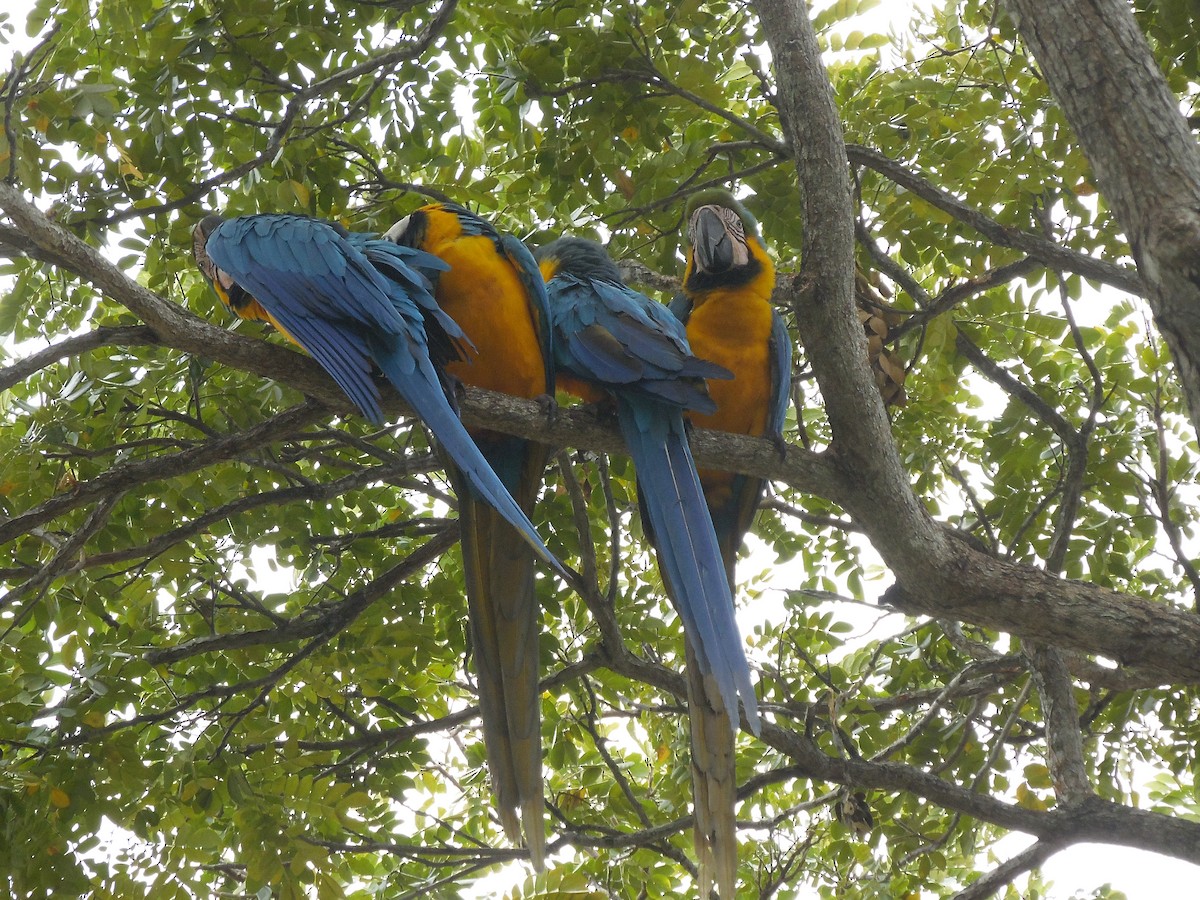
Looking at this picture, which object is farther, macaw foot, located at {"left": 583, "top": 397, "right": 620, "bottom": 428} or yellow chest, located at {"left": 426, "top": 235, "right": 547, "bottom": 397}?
yellow chest, located at {"left": 426, "top": 235, "right": 547, "bottom": 397}

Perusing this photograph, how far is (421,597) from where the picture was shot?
3.37 meters

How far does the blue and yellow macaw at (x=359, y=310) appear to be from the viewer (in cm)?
217

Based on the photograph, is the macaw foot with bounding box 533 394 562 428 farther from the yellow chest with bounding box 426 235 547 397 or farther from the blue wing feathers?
the yellow chest with bounding box 426 235 547 397

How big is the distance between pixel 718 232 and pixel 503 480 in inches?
41.6

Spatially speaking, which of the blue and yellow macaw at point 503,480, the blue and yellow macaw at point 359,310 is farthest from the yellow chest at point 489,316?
the blue and yellow macaw at point 359,310

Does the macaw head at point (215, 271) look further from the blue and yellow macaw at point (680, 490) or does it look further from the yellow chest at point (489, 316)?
the blue and yellow macaw at point (680, 490)

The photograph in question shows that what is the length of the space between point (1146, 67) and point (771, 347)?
1.45 meters

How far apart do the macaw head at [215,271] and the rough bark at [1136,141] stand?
1.99 m

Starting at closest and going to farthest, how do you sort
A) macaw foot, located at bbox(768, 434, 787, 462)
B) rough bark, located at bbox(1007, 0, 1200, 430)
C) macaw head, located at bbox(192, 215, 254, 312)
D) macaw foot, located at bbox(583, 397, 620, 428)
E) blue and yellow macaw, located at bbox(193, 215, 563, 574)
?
rough bark, located at bbox(1007, 0, 1200, 430) < blue and yellow macaw, located at bbox(193, 215, 563, 574) < macaw foot, located at bbox(768, 434, 787, 462) < macaw foot, located at bbox(583, 397, 620, 428) < macaw head, located at bbox(192, 215, 254, 312)

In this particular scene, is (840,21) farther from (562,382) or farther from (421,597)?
(421,597)

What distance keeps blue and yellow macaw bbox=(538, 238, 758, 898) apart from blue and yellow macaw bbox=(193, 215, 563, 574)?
0.32m

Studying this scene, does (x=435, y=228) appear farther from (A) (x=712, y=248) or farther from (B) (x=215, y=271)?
(A) (x=712, y=248)

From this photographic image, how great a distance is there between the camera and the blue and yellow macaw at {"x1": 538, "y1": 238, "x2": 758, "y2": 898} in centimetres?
237

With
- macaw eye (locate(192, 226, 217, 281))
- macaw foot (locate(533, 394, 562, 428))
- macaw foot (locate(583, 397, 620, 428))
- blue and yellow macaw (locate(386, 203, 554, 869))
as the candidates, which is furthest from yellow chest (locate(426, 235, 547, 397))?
macaw eye (locate(192, 226, 217, 281))
